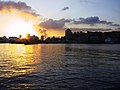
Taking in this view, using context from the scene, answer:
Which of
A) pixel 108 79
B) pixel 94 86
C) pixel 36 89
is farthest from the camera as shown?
pixel 108 79

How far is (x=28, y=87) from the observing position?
72.4 feet

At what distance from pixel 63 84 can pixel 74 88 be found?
210 centimetres

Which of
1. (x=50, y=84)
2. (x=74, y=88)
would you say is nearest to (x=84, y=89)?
(x=74, y=88)

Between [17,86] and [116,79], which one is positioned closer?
[17,86]

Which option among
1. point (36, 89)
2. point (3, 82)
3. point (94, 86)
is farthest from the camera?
point (3, 82)

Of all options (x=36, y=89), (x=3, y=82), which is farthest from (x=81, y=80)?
(x=3, y=82)

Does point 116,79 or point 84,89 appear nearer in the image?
point 84,89

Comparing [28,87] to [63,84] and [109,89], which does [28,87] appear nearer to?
[63,84]

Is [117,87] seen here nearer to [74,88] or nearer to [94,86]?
[94,86]

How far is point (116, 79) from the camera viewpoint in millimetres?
26656

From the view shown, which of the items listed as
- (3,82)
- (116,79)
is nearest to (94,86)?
(116,79)

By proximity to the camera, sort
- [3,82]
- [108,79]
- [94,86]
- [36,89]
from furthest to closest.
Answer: [108,79] → [3,82] → [94,86] → [36,89]

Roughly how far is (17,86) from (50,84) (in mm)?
3574

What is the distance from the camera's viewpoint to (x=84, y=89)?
2136 cm
